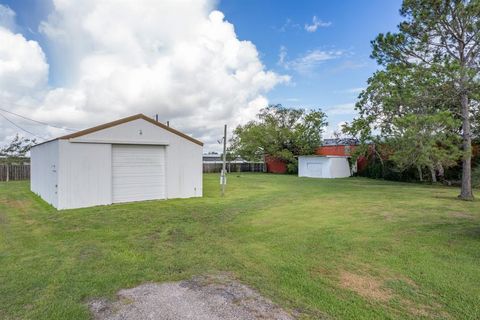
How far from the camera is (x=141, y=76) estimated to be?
14.0m

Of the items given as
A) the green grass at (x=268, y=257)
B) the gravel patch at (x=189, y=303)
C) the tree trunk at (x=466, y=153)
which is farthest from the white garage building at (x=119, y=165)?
the tree trunk at (x=466, y=153)

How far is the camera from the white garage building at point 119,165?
882 centimetres

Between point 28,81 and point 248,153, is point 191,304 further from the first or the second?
point 248,153

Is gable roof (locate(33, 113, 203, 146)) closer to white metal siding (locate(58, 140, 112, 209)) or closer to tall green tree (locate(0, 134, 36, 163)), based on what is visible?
white metal siding (locate(58, 140, 112, 209))

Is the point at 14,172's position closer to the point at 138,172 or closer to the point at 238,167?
the point at 138,172

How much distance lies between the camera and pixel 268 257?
4449 millimetres

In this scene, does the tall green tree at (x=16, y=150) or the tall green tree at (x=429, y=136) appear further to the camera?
the tall green tree at (x=16, y=150)

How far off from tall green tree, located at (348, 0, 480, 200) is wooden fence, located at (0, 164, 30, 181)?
842 inches

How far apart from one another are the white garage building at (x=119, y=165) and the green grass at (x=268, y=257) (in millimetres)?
1151

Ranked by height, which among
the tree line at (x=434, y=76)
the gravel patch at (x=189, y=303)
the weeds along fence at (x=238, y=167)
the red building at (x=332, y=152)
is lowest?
the gravel patch at (x=189, y=303)

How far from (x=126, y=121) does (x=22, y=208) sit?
13.6ft

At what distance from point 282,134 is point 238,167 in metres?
6.28

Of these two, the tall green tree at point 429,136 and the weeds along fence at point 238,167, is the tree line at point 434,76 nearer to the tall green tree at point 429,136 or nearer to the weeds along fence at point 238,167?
the tall green tree at point 429,136

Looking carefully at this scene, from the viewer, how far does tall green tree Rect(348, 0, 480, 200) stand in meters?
10.4
